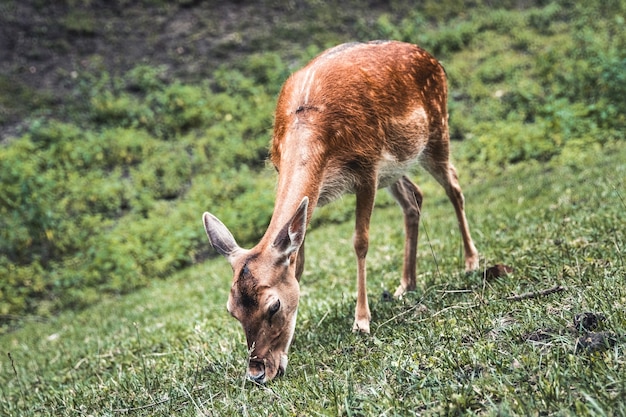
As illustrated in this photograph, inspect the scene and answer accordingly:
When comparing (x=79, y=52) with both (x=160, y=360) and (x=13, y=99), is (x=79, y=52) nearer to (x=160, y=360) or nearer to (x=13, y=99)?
(x=13, y=99)

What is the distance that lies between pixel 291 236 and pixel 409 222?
2.19m

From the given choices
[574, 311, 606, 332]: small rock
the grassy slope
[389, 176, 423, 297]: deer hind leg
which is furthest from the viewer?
[389, 176, 423, 297]: deer hind leg

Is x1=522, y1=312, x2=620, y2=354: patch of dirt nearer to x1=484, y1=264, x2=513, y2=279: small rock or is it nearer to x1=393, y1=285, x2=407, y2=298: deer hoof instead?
x1=484, y1=264, x2=513, y2=279: small rock

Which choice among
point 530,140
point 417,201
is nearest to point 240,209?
point 530,140

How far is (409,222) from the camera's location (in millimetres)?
5602

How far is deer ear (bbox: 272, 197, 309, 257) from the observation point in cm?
367

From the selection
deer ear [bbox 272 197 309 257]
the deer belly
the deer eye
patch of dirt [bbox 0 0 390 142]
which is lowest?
patch of dirt [bbox 0 0 390 142]

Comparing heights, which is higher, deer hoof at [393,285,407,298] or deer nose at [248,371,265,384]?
deer nose at [248,371,265,384]

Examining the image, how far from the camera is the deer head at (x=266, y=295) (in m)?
3.59

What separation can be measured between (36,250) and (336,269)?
6837 millimetres

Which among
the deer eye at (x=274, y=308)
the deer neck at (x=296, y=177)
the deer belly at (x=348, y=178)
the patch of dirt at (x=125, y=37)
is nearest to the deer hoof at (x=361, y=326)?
the deer eye at (x=274, y=308)

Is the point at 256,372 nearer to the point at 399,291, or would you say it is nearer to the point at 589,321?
the point at 589,321

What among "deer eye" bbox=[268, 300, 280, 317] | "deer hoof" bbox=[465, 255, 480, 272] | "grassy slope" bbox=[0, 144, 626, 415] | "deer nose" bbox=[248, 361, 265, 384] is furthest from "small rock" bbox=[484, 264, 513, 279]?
"deer nose" bbox=[248, 361, 265, 384]

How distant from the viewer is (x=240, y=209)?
12172 millimetres
